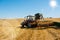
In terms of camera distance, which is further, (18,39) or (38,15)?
(38,15)

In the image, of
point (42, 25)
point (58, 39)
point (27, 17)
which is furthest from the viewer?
point (27, 17)

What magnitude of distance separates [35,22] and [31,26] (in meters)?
1.04

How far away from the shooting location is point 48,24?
1014 inches

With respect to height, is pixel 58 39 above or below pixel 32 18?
below

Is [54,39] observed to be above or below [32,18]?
below

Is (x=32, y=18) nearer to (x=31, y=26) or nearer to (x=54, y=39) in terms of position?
(x=31, y=26)

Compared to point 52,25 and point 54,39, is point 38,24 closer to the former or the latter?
point 52,25

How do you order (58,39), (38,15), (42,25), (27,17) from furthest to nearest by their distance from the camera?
(38,15), (27,17), (42,25), (58,39)

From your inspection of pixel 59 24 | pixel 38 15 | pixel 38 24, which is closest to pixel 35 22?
pixel 38 24

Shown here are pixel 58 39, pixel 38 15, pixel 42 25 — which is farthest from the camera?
pixel 38 15

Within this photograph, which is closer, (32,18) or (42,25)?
(42,25)

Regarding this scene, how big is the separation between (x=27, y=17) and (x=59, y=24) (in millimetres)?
6496

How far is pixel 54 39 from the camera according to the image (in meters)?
12.2

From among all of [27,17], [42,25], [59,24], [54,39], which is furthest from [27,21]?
[54,39]
